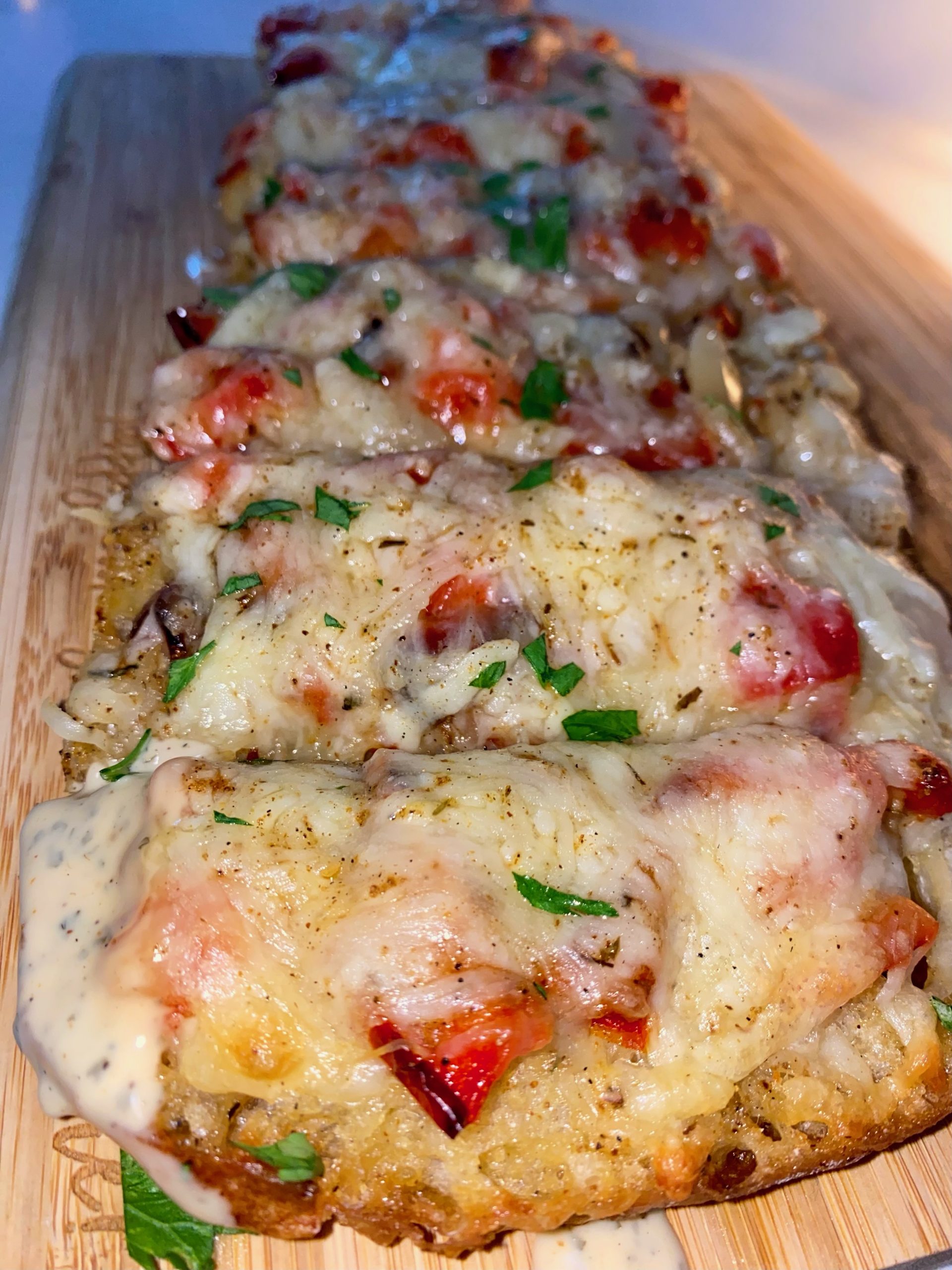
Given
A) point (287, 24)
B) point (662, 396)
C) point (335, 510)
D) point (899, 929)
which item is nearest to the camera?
point (899, 929)

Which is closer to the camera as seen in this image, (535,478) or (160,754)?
(160,754)

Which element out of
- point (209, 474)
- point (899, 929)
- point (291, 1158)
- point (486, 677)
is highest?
point (899, 929)

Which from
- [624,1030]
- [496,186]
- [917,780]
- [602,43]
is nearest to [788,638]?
[917,780]

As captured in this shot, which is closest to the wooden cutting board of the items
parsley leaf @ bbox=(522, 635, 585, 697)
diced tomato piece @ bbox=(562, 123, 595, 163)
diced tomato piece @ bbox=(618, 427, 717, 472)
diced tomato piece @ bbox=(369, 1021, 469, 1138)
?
diced tomato piece @ bbox=(369, 1021, 469, 1138)

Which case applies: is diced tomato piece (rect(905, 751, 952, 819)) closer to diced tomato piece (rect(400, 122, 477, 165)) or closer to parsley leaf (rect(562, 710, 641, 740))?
parsley leaf (rect(562, 710, 641, 740))

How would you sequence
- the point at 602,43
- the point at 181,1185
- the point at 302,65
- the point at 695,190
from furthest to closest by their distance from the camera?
the point at 602,43
the point at 302,65
the point at 695,190
the point at 181,1185

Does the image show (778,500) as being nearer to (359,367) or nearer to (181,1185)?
(359,367)

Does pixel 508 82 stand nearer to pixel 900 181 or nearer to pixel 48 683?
pixel 900 181

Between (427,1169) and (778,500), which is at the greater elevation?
(778,500)

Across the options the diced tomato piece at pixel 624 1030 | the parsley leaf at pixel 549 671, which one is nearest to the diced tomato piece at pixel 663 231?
the parsley leaf at pixel 549 671
